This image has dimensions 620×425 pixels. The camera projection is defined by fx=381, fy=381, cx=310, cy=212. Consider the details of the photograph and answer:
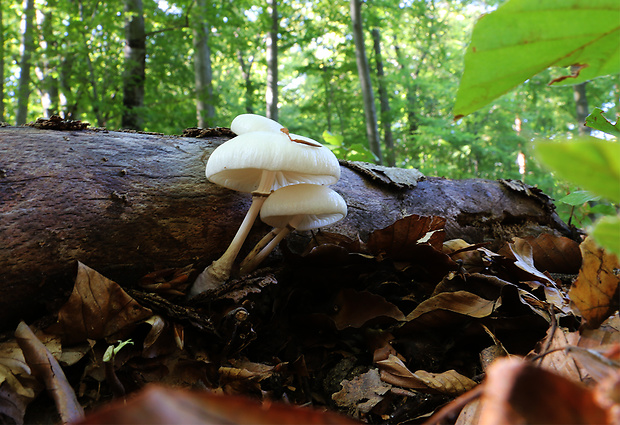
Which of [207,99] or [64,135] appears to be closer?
[64,135]

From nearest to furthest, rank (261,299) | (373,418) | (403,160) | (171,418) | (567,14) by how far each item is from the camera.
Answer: (171,418)
(567,14)
(373,418)
(261,299)
(403,160)

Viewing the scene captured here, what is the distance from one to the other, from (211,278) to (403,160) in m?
12.3

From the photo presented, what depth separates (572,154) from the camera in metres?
0.36

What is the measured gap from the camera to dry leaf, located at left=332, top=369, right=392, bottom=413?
1036 mm

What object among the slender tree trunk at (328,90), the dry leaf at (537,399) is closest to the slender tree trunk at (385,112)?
the slender tree trunk at (328,90)

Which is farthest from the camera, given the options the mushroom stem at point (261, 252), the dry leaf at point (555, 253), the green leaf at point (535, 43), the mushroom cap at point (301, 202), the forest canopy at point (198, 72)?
the forest canopy at point (198, 72)

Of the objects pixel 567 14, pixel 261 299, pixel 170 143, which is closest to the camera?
pixel 567 14

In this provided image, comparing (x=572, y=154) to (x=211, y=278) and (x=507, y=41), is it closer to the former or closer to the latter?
(x=507, y=41)

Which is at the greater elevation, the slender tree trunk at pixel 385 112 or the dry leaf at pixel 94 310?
the slender tree trunk at pixel 385 112

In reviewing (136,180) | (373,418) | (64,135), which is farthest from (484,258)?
(64,135)

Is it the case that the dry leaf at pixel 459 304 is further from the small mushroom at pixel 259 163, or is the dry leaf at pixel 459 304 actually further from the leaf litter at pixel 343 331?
the small mushroom at pixel 259 163

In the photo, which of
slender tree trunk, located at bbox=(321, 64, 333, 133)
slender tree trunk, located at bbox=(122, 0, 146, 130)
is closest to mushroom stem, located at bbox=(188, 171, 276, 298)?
slender tree trunk, located at bbox=(122, 0, 146, 130)

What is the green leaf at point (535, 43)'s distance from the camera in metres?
0.54

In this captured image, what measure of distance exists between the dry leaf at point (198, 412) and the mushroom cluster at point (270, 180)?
94 cm
